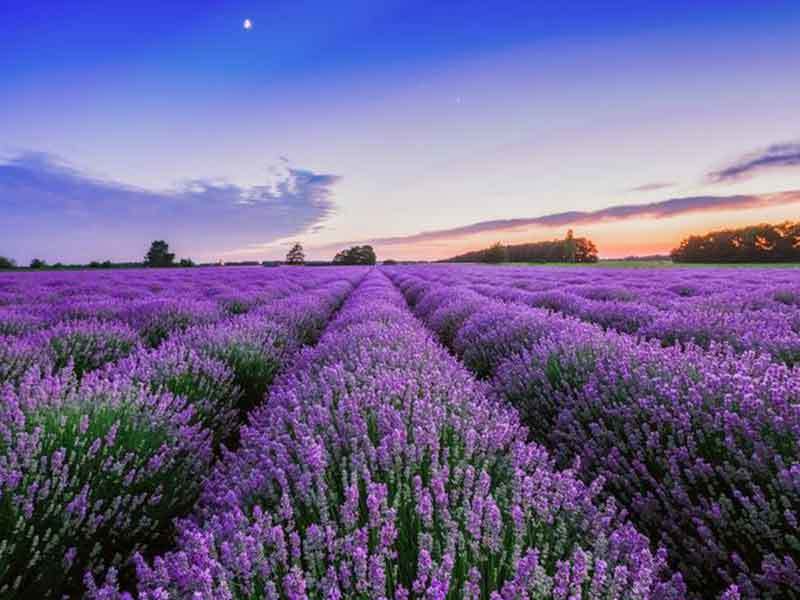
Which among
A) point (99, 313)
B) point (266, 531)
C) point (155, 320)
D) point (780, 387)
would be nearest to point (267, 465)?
point (266, 531)

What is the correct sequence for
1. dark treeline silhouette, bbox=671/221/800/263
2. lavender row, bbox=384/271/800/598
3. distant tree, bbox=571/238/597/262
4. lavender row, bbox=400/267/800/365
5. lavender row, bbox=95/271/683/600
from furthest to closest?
1. distant tree, bbox=571/238/597/262
2. dark treeline silhouette, bbox=671/221/800/263
3. lavender row, bbox=400/267/800/365
4. lavender row, bbox=384/271/800/598
5. lavender row, bbox=95/271/683/600

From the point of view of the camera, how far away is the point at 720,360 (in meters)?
2.80

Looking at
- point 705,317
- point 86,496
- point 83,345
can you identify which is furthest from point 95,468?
point 705,317

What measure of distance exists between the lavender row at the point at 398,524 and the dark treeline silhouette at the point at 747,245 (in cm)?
5975

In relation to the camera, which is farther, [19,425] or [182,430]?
[182,430]

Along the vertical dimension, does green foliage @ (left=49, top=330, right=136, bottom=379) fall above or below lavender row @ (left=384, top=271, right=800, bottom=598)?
above

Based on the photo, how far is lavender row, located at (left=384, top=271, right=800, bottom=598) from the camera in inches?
63.0

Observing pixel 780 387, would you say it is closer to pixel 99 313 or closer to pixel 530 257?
pixel 99 313

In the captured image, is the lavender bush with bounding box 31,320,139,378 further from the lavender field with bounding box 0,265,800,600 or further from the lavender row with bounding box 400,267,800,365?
the lavender row with bounding box 400,267,800,365

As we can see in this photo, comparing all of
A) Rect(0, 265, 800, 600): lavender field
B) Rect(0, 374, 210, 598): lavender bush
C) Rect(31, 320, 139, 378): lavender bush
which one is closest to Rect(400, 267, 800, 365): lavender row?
Rect(0, 265, 800, 600): lavender field

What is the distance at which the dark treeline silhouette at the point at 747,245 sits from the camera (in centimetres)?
4809

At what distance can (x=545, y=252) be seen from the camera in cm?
8881

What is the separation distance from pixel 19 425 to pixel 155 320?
4.81 metres

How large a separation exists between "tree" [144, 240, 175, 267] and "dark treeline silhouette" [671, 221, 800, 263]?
60.9m
